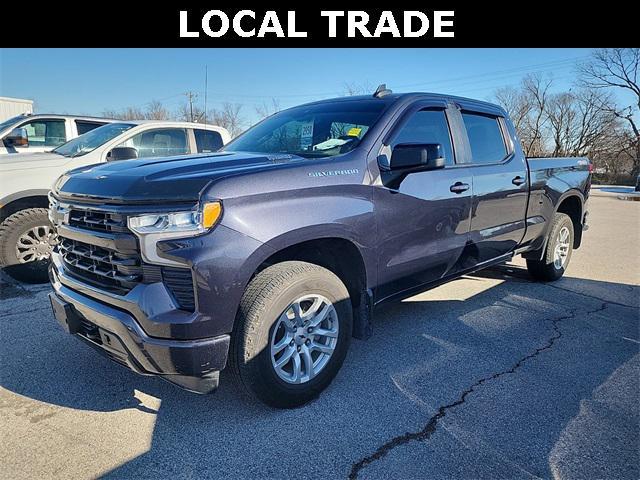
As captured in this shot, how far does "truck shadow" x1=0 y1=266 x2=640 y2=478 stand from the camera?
231cm

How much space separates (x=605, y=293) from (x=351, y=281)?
396cm

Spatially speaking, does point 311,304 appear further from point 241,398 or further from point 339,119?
point 339,119

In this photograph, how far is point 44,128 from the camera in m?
7.47

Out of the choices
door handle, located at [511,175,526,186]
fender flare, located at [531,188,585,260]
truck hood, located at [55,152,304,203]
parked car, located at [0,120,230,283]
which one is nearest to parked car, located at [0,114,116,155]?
parked car, located at [0,120,230,283]

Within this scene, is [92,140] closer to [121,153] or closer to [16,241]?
[16,241]

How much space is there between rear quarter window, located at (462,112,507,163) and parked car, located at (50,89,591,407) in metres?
0.05

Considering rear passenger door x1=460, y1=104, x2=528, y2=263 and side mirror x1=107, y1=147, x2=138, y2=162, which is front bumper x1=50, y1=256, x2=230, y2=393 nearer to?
side mirror x1=107, y1=147, x2=138, y2=162

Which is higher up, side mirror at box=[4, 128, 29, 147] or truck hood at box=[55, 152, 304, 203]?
side mirror at box=[4, 128, 29, 147]

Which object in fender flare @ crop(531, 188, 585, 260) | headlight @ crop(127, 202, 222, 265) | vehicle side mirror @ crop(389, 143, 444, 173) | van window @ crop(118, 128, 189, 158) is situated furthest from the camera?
van window @ crop(118, 128, 189, 158)

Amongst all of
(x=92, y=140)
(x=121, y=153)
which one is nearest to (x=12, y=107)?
(x=92, y=140)

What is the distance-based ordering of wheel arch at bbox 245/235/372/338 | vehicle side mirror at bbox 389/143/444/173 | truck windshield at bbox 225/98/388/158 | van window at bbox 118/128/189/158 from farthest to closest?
van window at bbox 118/128/189/158 → truck windshield at bbox 225/98/388/158 → vehicle side mirror at bbox 389/143/444/173 → wheel arch at bbox 245/235/372/338

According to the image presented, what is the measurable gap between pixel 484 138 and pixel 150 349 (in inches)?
142

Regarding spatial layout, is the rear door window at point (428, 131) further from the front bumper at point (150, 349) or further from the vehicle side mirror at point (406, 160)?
the front bumper at point (150, 349)

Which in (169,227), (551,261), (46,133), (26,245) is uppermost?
(46,133)
